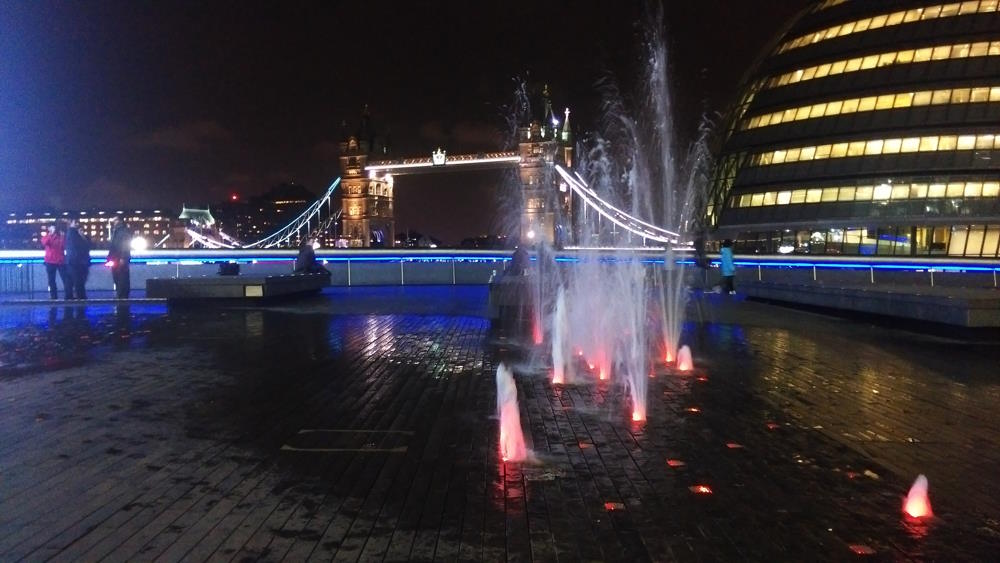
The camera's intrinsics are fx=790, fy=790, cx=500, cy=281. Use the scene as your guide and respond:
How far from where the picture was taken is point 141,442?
608 centimetres

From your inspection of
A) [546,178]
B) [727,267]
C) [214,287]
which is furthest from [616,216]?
[214,287]

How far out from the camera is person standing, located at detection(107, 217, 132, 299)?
1859 centimetres

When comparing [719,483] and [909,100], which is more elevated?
[909,100]

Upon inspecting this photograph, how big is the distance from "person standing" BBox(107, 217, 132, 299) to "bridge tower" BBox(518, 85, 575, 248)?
41.0m

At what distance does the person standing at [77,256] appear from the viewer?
18800mm

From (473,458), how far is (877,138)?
5360cm

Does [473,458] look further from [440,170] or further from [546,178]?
[440,170]

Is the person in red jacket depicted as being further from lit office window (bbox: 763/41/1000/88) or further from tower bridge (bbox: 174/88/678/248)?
lit office window (bbox: 763/41/1000/88)

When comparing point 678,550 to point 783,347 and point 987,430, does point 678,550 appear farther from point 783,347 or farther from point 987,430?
point 783,347

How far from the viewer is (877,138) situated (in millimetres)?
51906

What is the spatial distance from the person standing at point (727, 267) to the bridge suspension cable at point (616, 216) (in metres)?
28.0

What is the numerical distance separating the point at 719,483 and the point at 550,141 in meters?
64.9

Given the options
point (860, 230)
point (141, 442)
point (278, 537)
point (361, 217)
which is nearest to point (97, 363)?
point (141, 442)

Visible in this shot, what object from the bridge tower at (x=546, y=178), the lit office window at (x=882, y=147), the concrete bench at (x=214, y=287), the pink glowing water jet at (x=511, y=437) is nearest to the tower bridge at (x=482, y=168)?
the bridge tower at (x=546, y=178)
